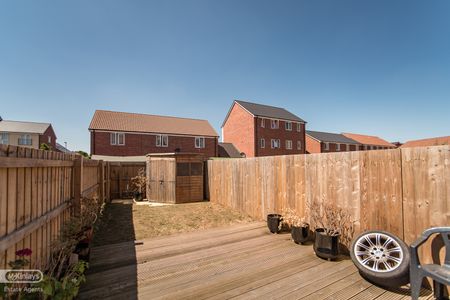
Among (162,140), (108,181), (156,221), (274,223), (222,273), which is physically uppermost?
(162,140)

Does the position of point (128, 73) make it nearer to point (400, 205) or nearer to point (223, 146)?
point (400, 205)

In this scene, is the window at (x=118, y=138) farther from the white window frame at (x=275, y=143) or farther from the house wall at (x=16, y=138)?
the house wall at (x=16, y=138)

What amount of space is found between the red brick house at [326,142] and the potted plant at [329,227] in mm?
35681

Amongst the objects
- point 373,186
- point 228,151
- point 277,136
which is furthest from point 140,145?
point 373,186

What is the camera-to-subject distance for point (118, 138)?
22031 mm

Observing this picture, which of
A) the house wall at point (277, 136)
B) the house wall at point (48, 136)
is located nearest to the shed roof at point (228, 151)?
the house wall at point (277, 136)

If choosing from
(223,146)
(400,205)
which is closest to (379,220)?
(400,205)

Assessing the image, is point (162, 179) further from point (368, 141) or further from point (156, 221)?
point (368, 141)

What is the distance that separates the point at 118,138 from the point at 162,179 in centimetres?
1356

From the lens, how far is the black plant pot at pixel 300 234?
476 centimetres

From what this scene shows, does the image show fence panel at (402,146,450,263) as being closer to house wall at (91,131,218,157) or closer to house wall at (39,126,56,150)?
house wall at (91,131,218,157)

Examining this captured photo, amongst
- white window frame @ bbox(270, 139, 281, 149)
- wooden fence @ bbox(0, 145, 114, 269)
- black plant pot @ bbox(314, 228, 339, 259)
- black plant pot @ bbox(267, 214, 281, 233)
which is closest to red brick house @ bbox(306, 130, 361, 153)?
white window frame @ bbox(270, 139, 281, 149)

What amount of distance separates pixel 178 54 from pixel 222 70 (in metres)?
3.51

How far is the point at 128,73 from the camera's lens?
36.4 ft
